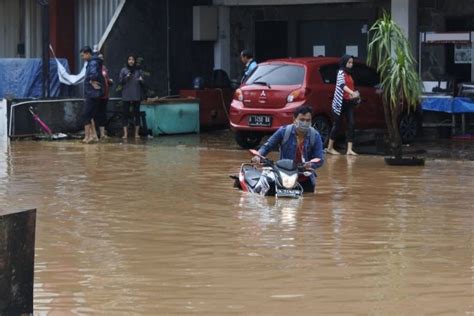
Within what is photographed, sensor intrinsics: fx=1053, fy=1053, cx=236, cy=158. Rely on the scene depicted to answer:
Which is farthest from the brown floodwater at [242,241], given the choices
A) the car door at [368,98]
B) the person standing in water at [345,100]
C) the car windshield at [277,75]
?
the car door at [368,98]

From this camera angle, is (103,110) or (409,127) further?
(103,110)

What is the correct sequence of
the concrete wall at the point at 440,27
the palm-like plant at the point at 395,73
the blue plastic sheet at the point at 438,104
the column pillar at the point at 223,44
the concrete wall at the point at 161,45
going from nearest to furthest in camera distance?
the palm-like plant at the point at 395,73
the blue plastic sheet at the point at 438,104
the concrete wall at the point at 440,27
the concrete wall at the point at 161,45
the column pillar at the point at 223,44

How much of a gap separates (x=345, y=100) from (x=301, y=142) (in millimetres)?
4804

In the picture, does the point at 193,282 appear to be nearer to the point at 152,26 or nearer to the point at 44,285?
the point at 44,285

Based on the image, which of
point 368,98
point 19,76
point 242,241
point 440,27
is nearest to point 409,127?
point 368,98

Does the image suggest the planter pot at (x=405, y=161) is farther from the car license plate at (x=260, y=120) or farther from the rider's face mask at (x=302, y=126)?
the rider's face mask at (x=302, y=126)

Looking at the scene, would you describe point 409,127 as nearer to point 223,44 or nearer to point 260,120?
point 260,120

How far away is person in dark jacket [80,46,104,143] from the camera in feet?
62.8

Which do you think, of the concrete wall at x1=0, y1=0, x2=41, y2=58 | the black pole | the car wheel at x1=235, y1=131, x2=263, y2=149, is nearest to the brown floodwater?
the car wheel at x1=235, y1=131, x2=263, y2=149

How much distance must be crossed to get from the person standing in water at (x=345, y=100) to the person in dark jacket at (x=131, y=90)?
15.9 ft

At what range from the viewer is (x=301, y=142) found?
464 inches

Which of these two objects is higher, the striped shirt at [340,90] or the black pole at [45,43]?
the black pole at [45,43]

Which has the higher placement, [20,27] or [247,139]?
[20,27]

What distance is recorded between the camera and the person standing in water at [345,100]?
16.4 metres
